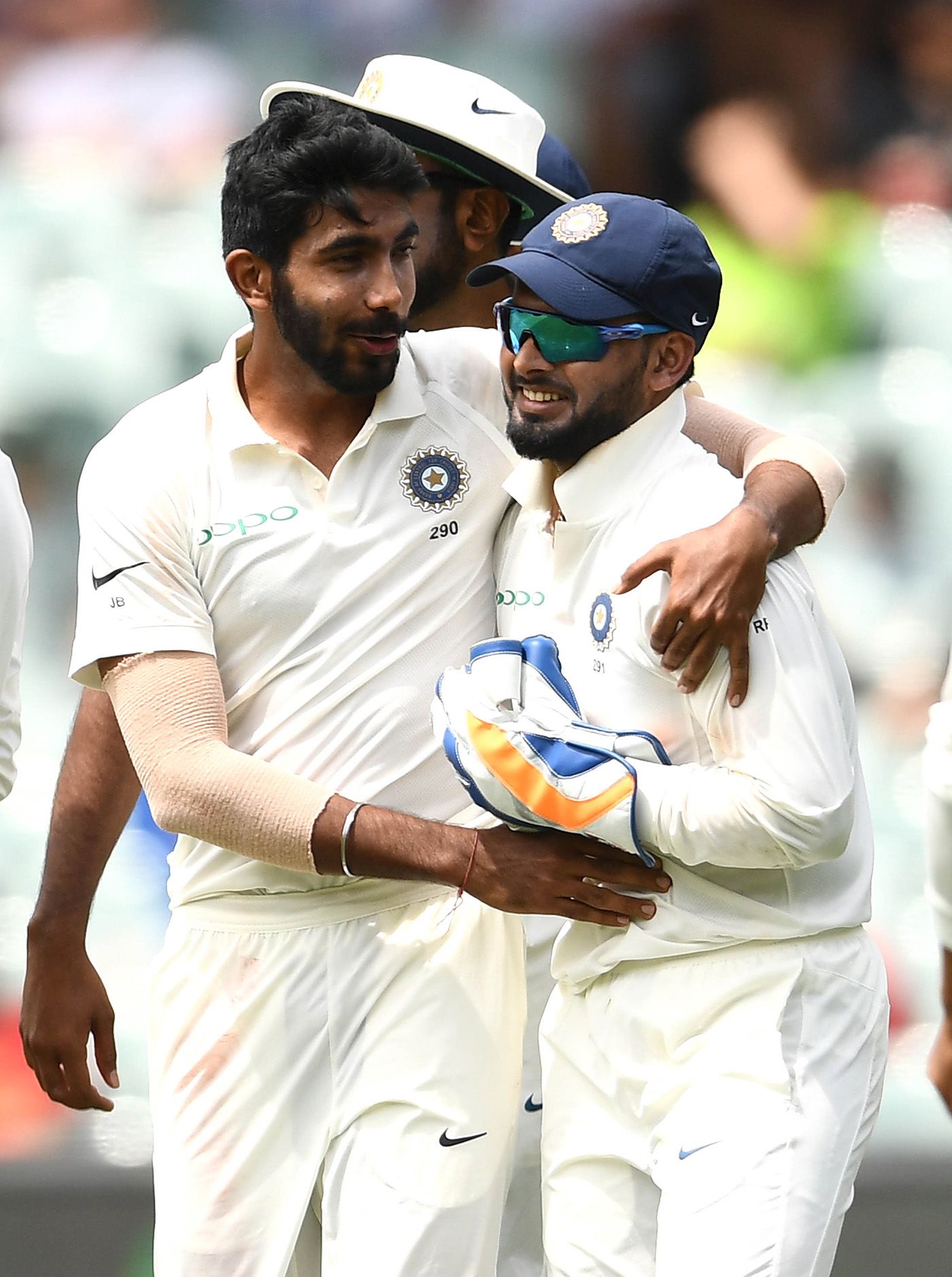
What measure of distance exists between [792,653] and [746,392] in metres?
2.47

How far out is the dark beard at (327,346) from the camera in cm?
287

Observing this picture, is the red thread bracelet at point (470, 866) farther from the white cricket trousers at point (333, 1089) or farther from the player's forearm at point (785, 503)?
the player's forearm at point (785, 503)

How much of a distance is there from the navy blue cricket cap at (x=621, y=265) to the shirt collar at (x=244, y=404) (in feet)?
0.95

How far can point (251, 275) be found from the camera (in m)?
2.95

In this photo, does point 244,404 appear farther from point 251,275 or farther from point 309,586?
point 309,586

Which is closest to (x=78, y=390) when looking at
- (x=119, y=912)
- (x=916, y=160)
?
(x=119, y=912)

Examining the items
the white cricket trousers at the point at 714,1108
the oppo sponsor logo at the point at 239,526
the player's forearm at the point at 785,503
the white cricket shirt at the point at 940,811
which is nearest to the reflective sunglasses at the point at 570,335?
the player's forearm at the point at 785,503

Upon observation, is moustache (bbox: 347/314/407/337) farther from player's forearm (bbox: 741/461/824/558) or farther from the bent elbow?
the bent elbow

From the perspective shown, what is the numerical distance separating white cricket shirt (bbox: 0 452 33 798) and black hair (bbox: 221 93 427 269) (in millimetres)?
475

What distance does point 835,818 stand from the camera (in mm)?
2479

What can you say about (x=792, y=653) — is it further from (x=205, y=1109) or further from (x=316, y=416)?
(x=205, y=1109)

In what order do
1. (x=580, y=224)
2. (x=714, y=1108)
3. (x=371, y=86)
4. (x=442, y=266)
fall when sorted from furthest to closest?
(x=371, y=86)
(x=442, y=266)
(x=580, y=224)
(x=714, y=1108)

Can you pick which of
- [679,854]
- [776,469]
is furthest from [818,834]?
[776,469]

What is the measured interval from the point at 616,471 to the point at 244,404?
603 millimetres
